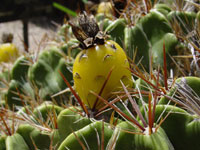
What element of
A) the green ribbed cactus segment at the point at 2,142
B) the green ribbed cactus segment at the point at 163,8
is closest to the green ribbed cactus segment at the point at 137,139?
the green ribbed cactus segment at the point at 2,142

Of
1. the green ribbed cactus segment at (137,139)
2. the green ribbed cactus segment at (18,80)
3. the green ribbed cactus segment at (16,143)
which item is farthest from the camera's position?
the green ribbed cactus segment at (18,80)

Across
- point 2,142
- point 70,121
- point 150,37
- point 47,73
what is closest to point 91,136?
point 70,121

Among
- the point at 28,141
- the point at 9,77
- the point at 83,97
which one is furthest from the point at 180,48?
the point at 9,77

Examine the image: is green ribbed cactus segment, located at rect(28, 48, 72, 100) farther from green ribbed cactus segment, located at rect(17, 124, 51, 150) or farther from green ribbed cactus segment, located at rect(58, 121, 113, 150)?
green ribbed cactus segment, located at rect(58, 121, 113, 150)

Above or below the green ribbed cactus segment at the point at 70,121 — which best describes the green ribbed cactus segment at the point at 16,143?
below

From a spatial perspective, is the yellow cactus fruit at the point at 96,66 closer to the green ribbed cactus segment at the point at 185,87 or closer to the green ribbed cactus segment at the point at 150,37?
the green ribbed cactus segment at the point at 185,87

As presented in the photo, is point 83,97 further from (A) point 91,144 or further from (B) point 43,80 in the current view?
(B) point 43,80

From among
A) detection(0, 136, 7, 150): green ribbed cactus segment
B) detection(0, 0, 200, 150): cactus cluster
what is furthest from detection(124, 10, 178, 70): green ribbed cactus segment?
detection(0, 136, 7, 150): green ribbed cactus segment
